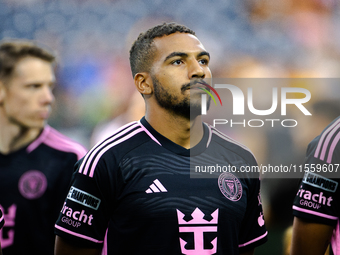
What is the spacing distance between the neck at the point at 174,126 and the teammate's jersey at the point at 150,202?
1.6 inches

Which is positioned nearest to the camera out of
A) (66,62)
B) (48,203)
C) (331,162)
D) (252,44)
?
(331,162)

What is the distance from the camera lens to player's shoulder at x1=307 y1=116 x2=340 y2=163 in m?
1.76

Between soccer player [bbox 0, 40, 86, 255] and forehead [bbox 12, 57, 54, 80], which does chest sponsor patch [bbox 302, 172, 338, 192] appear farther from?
forehead [bbox 12, 57, 54, 80]

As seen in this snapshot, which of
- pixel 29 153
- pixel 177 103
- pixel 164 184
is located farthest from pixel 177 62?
pixel 29 153

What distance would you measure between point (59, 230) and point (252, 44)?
5.82 ft

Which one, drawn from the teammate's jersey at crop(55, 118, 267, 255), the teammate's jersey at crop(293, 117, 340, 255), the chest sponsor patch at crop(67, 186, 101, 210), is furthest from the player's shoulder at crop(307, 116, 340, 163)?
the chest sponsor patch at crop(67, 186, 101, 210)

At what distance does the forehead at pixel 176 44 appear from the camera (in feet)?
5.43

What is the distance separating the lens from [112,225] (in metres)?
1.55

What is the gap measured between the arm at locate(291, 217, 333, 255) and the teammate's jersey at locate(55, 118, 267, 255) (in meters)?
0.39

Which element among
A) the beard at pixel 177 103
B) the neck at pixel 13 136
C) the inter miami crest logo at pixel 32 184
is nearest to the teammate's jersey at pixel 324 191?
the beard at pixel 177 103

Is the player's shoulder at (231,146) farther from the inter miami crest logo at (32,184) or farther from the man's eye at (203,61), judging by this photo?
the inter miami crest logo at (32,184)

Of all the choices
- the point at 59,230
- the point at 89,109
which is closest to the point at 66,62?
the point at 89,109

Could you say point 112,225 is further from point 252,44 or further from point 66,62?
point 252,44

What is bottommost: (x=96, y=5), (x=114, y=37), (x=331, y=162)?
(x=331, y=162)
